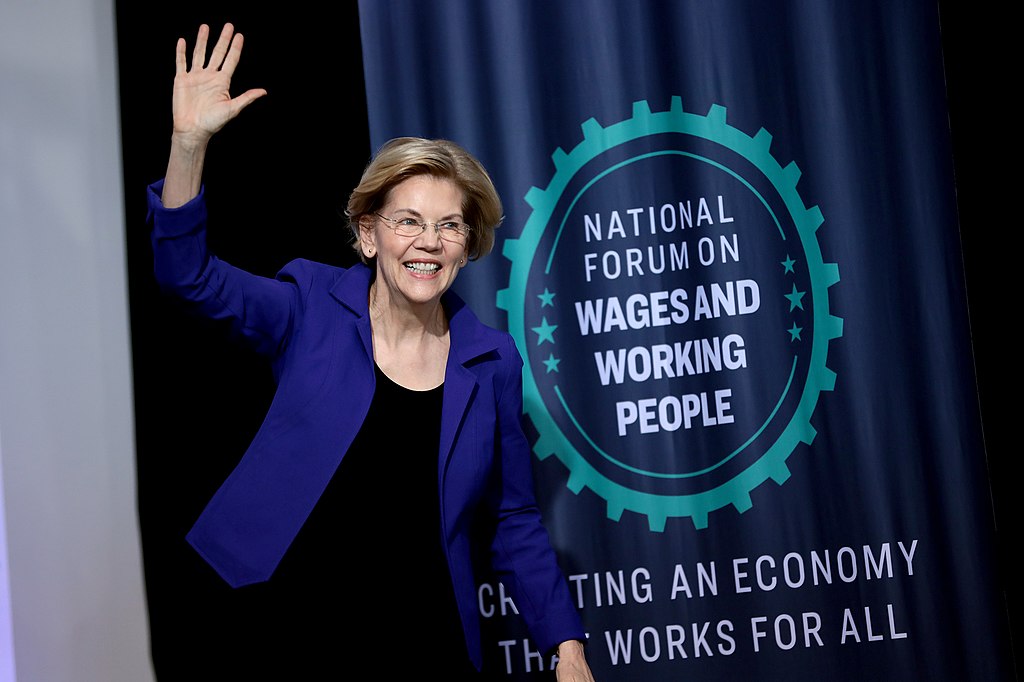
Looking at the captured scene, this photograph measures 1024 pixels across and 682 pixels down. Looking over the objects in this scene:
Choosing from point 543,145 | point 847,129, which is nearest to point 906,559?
point 847,129

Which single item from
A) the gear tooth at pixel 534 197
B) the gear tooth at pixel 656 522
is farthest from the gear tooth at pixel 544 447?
the gear tooth at pixel 534 197

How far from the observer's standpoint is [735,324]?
8.43 ft

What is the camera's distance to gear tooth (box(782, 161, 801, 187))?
8.42ft

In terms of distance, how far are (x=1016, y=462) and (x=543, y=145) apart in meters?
1.41

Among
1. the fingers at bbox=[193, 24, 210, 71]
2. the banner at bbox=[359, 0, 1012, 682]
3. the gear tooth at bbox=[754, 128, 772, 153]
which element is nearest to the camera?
the fingers at bbox=[193, 24, 210, 71]

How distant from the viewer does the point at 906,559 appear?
246cm

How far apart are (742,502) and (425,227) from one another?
1197 millimetres

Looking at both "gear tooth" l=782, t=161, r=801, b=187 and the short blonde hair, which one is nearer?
A: the short blonde hair

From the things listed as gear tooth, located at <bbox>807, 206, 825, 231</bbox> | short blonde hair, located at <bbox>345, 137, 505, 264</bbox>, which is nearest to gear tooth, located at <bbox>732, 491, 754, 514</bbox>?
gear tooth, located at <bbox>807, 206, 825, 231</bbox>

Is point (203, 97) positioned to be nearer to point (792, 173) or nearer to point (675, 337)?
point (675, 337)

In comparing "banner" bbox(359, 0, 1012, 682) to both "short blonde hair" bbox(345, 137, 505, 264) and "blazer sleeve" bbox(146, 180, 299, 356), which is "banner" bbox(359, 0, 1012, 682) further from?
"blazer sleeve" bbox(146, 180, 299, 356)

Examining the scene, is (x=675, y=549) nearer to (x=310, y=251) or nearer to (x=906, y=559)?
(x=906, y=559)

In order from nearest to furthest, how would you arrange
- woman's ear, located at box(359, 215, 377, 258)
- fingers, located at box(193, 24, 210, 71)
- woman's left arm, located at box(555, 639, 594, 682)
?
1. fingers, located at box(193, 24, 210, 71)
2. woman's left arm, located at box(555, 639, 594, 682)
3. woman's ear, located at box(359, 215, 377, 258)

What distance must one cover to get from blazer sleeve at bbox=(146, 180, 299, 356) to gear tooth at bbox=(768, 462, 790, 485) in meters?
1.33
